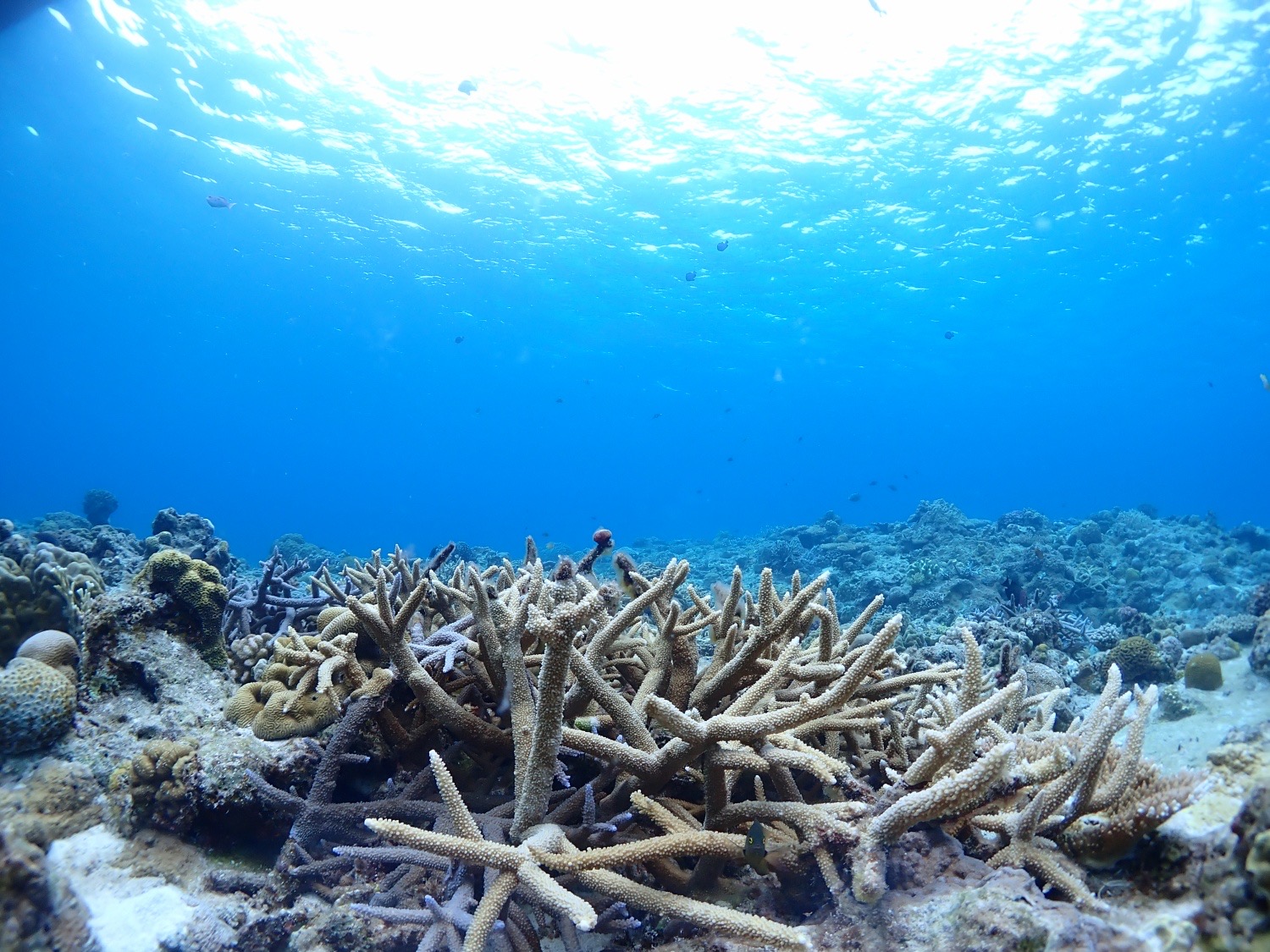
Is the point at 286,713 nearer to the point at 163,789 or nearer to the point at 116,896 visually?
the point at 163,789

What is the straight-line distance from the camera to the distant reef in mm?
1818

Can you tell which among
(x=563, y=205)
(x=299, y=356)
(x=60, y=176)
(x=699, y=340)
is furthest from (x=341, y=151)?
(x=299, y=356)

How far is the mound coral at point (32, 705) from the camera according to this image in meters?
3.16

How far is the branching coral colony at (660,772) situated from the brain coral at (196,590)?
3.94ft

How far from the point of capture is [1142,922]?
1.55m

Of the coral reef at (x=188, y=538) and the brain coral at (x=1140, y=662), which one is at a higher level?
the brain coral at (x=1140, y=662)

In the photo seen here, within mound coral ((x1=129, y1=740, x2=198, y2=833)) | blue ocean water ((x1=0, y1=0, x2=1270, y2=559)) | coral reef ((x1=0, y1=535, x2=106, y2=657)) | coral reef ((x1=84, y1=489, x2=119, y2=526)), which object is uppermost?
blue ocean water ((x1=0, y1=0, x2=1270, y2=559))

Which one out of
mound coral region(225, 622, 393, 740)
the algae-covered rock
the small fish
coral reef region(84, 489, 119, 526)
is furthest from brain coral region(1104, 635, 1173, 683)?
coral reef region(84, 489, 119, 526)

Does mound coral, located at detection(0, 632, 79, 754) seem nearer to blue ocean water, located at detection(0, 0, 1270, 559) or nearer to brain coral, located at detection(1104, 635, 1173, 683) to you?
brain coral, located at detection(1104, 635, 1173, 683)

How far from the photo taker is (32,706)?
127 inches

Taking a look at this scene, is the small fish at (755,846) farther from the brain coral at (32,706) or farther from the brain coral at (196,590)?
the brain coral at (196,590)

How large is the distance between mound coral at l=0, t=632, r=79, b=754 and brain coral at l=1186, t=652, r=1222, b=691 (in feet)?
39.1

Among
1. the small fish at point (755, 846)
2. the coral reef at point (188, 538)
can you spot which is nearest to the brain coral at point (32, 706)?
the small fish at point (755, 846)

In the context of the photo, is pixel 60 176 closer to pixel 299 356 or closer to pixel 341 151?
pixel 341 151
